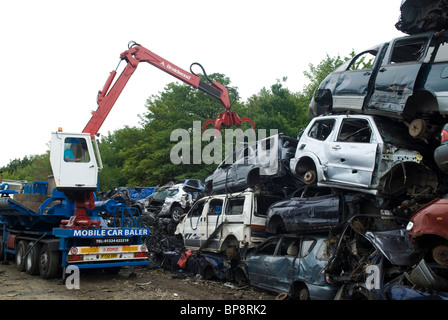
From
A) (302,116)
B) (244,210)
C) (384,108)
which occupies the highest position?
(302,116)

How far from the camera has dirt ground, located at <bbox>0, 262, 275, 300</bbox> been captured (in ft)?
26.4

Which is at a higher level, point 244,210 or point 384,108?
point 384,108

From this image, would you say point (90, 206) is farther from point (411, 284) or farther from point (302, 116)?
point (302, 116)

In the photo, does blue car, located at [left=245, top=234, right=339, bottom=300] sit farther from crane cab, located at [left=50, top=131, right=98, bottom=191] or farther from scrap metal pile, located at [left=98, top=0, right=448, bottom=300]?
crane cab, located at [left=50, top=131, right=98, bottom=191]

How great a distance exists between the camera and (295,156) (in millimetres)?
9281

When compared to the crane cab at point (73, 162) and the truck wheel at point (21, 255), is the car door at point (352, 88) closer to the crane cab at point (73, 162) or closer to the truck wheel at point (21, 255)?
the crane cab at point (73, 162)

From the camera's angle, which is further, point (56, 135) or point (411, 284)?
point (56, 135)

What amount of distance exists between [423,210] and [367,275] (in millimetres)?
1152

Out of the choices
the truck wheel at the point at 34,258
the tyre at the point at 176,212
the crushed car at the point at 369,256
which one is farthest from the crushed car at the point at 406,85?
the tyre at the point at 176,212

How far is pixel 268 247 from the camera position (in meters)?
8.38

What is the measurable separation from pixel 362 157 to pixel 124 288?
5.64 m

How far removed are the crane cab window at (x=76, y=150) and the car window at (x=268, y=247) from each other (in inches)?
181

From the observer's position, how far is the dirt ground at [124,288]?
8.04 meters
